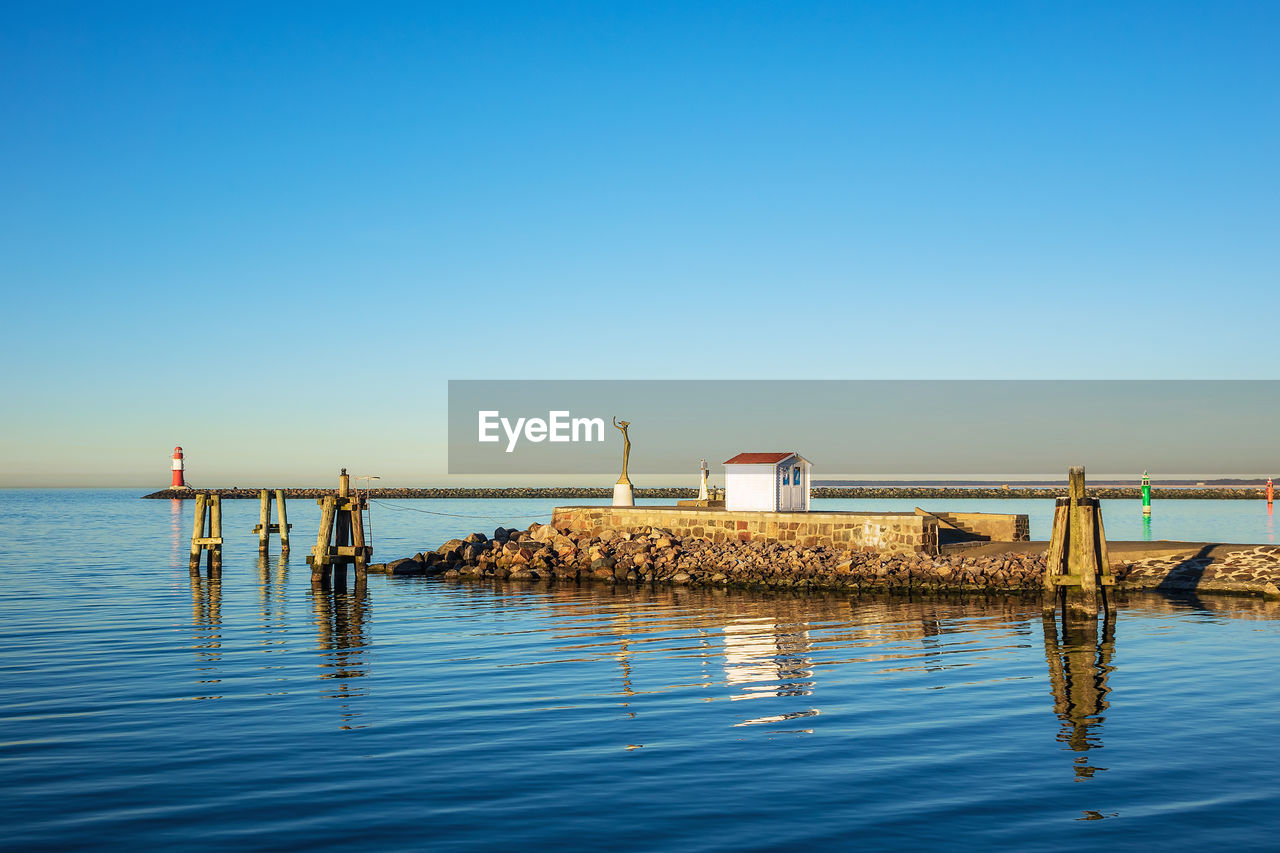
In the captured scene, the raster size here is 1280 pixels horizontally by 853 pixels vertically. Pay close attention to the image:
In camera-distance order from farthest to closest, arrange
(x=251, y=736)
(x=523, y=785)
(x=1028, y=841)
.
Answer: (x=251, y=736), (x=523, y=785), (x=1028, y=841)

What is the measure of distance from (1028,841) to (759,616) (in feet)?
44.0

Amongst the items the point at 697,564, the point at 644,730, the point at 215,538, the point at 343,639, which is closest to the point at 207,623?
the point at 343,639

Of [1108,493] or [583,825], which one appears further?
[1108,493]

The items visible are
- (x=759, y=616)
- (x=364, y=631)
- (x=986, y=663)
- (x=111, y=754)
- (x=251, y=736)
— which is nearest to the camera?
(x=111, y=754)

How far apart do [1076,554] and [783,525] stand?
11.3m

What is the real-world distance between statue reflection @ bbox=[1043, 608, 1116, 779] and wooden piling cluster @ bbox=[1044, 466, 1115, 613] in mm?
397

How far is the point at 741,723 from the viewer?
10.5 m

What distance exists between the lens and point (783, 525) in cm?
2933

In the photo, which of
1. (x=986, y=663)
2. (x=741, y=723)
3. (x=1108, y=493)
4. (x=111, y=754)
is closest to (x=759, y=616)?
(x=986, y=663)

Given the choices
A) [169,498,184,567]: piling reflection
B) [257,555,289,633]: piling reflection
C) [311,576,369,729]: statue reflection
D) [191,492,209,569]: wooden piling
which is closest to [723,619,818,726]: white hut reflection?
[311,576,369,729]: statue reflection

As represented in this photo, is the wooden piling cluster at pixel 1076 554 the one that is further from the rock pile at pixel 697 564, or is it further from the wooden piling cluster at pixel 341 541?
the wooden piling cluster at pixel 341 541

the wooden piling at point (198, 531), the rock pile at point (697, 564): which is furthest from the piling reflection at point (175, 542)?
the rock pile at point (697, 564)

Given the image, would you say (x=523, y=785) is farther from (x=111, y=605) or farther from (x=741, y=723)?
(x=111, y=605)

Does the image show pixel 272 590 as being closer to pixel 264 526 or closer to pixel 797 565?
pixel 264 526
